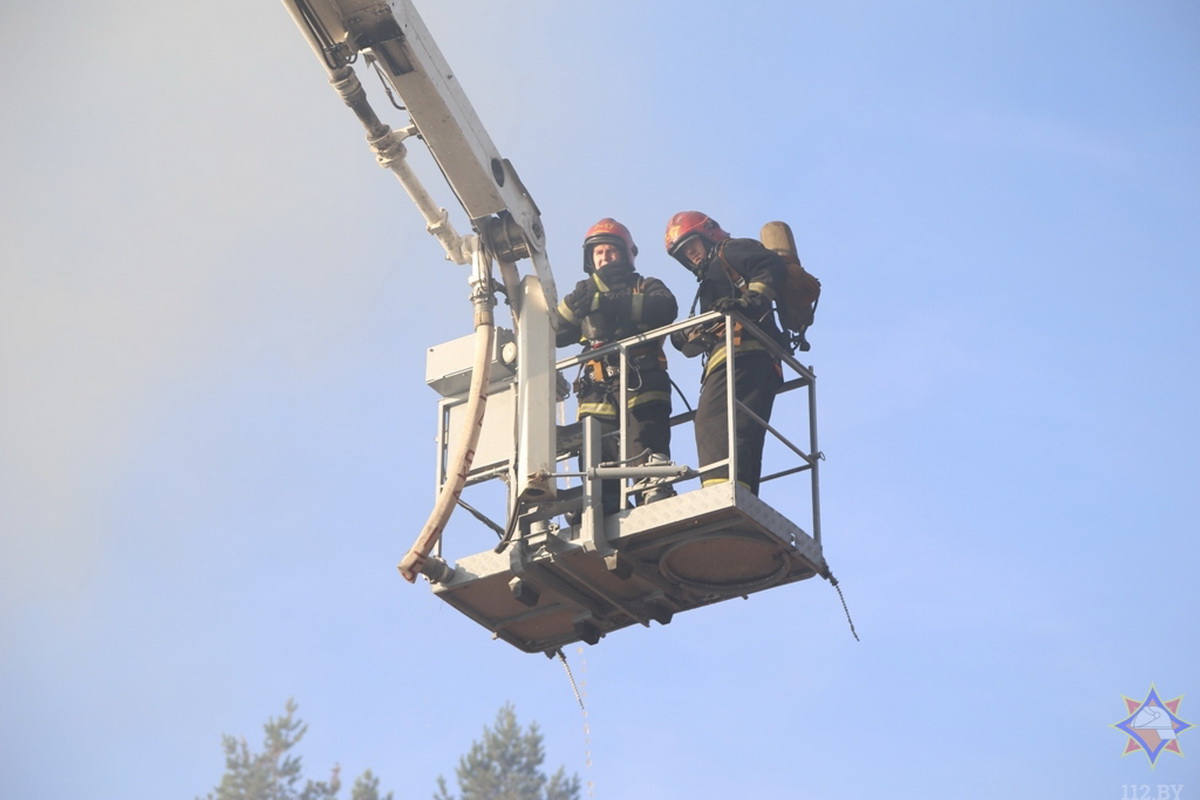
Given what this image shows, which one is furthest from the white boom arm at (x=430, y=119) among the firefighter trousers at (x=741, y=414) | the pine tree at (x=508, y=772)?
the pine tree at (x=508, y=772)

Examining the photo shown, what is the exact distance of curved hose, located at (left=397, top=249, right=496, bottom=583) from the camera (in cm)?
1169

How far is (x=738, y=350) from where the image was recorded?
497 inches

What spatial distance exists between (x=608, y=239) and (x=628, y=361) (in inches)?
49.8

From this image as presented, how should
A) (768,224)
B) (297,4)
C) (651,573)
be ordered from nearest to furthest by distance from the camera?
(297,4) < (651,573) < (768,224)

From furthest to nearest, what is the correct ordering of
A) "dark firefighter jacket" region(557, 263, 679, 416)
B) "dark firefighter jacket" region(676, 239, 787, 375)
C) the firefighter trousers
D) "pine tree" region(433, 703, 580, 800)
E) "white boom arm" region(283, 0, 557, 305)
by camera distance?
"pine tree" region(433, 703, 580, 800) < "dark firefighter jacket" region(557, 263, 679, 416) < "dark firefighter jacket" region(676, 239, 787, 375) < the firefighter trousers < "white boom arm" region(283, 0, 557, 305)

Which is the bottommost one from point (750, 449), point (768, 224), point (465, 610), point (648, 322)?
point (465, 610)

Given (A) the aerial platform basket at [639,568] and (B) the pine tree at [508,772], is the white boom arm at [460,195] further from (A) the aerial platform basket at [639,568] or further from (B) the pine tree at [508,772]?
(B) the pine tree at [508,772]

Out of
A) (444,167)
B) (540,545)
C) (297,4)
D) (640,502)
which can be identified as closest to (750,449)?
(640,502)

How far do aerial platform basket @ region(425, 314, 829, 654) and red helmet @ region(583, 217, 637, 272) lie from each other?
1118mm

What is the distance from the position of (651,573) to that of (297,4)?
4.36 meters

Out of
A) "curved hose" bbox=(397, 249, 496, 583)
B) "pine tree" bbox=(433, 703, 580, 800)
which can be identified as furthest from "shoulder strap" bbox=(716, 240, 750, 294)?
"pine tree" bbox=(433, 703, 580, 800)

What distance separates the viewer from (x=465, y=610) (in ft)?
42.0

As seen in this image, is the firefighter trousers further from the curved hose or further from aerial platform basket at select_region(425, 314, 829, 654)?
the curved hose

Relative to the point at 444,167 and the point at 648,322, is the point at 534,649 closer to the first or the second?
the point at 648,322
